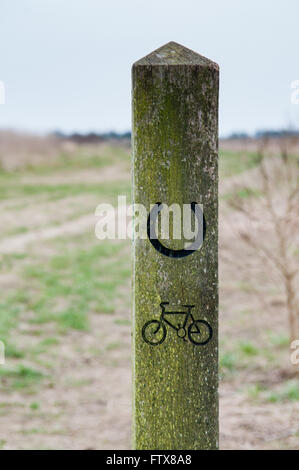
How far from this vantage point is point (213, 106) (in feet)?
5.95

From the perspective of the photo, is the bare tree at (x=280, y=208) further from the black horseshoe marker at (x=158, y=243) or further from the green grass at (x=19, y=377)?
the black horseshoe marker at (x=158, y=243)

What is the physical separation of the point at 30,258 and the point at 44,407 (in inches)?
251

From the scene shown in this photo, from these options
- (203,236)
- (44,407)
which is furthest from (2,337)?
(203,236)

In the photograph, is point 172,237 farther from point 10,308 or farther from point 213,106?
point 10,308

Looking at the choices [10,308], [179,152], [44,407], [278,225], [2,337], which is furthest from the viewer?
[10,308]

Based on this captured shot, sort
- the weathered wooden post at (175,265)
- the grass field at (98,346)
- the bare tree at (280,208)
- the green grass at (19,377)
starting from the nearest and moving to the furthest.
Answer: the weathered wooden post at (175,265)
the grass field at (98,346)
the bare tree at (280,208)
the green grass at (19,377)

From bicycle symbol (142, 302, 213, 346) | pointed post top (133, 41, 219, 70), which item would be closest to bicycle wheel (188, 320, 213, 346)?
bicycle symbol (142, 302, 213, 346)

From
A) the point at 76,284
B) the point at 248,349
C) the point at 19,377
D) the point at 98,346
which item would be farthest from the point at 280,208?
the point at 76,284

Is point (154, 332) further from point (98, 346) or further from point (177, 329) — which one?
point (98, 346)

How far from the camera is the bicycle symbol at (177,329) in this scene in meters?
1.84

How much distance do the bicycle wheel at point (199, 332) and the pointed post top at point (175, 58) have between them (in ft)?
2.88

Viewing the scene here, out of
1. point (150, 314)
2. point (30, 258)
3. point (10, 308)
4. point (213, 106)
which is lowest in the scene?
point (150, 314)

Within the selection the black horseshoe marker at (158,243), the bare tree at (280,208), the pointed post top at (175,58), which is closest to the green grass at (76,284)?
the bare tree at (280,208)

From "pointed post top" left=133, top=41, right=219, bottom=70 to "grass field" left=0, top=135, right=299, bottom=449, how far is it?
221 cm
